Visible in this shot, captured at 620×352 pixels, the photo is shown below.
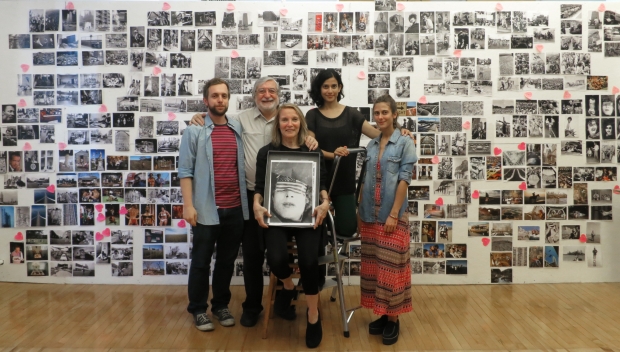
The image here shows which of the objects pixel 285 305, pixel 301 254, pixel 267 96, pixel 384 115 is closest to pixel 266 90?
pixel 267 96

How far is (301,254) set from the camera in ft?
11.7

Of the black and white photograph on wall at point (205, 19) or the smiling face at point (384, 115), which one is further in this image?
the black and white photograph on wall at point (205, 19)

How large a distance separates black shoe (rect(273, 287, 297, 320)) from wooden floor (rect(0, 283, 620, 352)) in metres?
0.07

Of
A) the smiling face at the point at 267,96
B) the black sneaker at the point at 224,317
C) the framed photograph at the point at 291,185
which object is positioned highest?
the smiling face at the point at 267,96

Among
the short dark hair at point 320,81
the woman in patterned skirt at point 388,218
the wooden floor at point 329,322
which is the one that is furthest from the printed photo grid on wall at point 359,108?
the woman in patterned skirt at point 388,218

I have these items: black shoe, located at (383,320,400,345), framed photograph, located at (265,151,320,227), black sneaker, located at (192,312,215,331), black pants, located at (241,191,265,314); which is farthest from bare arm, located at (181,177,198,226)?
black shoe, located at (383,320,400,345)

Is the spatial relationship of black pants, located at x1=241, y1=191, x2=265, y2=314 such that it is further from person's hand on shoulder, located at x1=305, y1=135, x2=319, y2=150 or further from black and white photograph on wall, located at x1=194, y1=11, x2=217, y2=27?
black and white photograph on wall, located at x1=194, y1=11, x2=217, y2=27

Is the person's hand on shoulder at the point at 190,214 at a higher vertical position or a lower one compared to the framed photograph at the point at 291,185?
lower

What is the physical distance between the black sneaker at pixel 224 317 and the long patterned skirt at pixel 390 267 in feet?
3.35

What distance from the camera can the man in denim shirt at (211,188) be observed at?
152 inches

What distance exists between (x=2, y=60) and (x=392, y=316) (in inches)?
162

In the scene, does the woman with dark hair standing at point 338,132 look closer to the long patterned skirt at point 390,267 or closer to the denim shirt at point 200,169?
the long patterned skirt at point 390,267

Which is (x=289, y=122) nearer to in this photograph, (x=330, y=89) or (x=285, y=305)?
(x=330, y=89)

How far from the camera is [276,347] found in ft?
11.6
